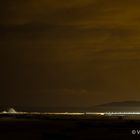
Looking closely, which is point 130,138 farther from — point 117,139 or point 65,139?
point 65,139

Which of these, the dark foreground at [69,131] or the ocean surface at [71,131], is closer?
the dark foreground at [69,131]

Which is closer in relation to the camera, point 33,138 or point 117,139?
point 117,139

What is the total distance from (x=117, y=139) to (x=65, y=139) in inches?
166

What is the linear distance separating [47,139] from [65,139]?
57.1 inches

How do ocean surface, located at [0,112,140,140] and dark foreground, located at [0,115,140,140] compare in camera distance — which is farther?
ocean surface, located at [0,112,140,140]

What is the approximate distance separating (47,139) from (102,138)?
451 cm

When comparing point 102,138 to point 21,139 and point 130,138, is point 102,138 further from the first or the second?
point 21,139

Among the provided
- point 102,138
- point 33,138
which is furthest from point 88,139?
point 33,138

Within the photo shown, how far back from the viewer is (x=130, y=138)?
43031mm

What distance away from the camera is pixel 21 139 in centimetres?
4469

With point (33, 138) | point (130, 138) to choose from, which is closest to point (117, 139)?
point (130, 138)

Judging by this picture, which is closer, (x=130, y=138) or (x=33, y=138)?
(x=130, y=138)

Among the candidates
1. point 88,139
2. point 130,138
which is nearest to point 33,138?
point 88,139

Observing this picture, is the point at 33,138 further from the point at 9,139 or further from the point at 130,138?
the point at 130,138
